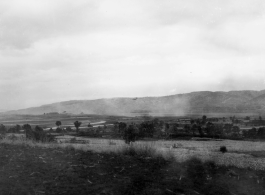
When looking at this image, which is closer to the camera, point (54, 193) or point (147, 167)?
point (54, 193)

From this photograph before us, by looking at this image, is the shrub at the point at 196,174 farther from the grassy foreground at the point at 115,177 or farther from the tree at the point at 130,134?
the tree at the point at 130,134

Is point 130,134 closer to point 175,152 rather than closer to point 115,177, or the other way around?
point 175,152

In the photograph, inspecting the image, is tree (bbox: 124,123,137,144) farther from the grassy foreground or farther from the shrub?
the shrub

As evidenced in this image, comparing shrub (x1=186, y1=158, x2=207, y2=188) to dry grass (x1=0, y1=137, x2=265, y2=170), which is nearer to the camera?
shrub (x1=186, y1=158, x2=207, y2=188)

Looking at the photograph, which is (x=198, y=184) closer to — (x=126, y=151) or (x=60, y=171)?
(x=60, y=171)

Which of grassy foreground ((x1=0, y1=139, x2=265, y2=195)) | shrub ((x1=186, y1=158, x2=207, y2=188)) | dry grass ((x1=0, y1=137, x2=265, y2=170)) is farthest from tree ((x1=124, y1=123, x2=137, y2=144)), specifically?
shrub ((x1=186, y1=158, x2=207, y2=188))

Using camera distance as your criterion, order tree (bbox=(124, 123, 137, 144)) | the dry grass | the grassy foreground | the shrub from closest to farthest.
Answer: the grassy foreground → the shrub → the dry grass → tree (bbox=(124, 123, 137, 144))

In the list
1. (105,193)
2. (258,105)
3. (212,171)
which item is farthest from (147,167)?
(258,105)

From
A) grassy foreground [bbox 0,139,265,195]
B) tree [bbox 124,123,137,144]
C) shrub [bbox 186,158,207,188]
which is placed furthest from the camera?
tree [bbox 124,123,137,144]

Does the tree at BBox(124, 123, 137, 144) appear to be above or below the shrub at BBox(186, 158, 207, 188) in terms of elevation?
below
